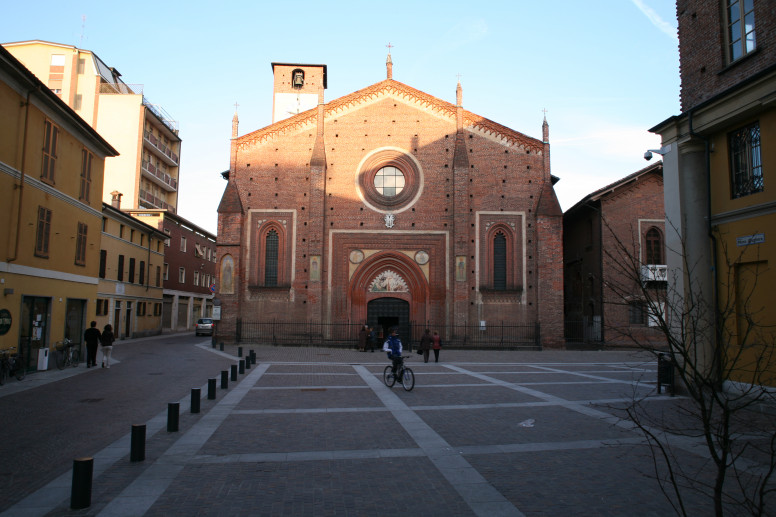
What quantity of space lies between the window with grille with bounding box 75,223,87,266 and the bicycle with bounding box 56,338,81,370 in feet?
9.18

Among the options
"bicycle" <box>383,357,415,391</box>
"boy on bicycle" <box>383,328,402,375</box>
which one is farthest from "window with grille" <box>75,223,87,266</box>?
"bicycle" <box>383,357,415,391</box>

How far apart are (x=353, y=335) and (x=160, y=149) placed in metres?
27.0

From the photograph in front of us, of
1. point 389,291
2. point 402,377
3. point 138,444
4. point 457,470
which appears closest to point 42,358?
point 402,377

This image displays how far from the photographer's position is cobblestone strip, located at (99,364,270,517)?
5477 millimetres

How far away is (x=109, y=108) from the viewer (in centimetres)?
4069

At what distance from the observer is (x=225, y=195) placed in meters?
29.6

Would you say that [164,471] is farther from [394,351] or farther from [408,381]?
[394,351]

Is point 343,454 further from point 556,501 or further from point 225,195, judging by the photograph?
point 225,195

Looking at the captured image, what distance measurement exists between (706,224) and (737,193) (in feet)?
3.18

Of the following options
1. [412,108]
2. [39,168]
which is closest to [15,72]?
[39,168]

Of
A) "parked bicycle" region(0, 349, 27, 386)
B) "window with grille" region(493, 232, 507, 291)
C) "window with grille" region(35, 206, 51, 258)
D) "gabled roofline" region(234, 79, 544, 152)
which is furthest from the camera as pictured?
"gabled roofline" region(234, 79, 544, 152)

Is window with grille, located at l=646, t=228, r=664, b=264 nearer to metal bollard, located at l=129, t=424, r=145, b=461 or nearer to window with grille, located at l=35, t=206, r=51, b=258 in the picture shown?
window with grille, located at l=35, t=206, r=51, b=258

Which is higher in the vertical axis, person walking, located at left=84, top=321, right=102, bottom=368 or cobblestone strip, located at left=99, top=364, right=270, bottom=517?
person walking, located at left=84, top=321, right=102, bottom=368

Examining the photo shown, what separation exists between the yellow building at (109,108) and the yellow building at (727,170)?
37864mm
